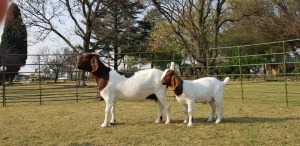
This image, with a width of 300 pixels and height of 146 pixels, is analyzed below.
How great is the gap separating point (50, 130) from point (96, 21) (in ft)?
48.8

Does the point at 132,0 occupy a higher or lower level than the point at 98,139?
higher

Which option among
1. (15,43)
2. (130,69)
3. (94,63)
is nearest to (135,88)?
(94,63)

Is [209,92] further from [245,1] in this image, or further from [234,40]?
[234,40]

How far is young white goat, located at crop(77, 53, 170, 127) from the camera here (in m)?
7.43

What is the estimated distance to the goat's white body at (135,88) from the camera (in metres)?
7.42

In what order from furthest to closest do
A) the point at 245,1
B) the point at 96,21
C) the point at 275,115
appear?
the point at 245,1
the point at 96,21
the point at 275,115

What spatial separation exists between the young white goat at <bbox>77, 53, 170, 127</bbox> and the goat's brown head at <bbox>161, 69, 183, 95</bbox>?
0.38m

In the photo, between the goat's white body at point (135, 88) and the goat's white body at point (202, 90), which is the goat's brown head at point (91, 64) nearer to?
the goat's white body at point (135, 88)

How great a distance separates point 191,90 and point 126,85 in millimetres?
1386

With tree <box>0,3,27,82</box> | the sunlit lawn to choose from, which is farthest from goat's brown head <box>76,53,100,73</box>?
tree <box>0,3,27,82</box>

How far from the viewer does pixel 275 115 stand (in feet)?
27.5

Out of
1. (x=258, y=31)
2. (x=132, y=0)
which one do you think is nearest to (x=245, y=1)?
(x=258, y=31)

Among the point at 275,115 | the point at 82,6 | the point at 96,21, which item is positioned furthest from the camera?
the point at 96,21

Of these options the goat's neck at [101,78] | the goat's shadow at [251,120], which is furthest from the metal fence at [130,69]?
the goat's neck at [101,78]
